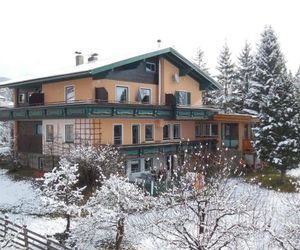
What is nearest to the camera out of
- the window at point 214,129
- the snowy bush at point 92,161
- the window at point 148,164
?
the snowy bush at point 92,161

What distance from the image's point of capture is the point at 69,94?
3102 centimetres

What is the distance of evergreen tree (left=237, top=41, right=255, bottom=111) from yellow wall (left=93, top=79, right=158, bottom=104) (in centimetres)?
1707

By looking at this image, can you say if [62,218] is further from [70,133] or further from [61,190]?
[70,133]

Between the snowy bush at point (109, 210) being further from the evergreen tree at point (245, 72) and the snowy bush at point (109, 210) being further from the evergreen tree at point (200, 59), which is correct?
the evergreen tree at point (200, 59)

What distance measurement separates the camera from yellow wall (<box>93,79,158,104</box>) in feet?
95.9

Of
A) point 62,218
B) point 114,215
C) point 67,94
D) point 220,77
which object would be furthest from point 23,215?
point 220,77

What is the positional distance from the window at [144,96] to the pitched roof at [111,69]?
2.82 meters

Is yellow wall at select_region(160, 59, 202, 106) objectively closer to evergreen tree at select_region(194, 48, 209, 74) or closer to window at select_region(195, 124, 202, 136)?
window at select_region(195, 124, 202, 136)

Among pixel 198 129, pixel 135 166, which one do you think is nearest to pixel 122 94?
pixel 135 166

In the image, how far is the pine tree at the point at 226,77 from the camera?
49.8 meters

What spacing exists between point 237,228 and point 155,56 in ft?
72.7

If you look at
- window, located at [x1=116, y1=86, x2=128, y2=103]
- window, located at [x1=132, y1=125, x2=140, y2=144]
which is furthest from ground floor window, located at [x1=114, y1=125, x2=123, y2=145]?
window, located at [x1=116, y1=86, x2=128, y2=103]

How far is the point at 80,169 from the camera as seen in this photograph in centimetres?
2398

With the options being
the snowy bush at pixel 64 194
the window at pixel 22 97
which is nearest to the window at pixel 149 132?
the window at pixel 22 97
